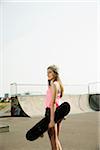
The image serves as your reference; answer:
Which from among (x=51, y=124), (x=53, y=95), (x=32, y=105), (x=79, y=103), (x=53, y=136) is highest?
(x=53, y=95)

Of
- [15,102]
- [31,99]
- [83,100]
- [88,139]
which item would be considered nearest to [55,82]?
[88,139]

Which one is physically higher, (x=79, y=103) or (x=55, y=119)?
(x=55, y=119)

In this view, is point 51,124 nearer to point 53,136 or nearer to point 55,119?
point 55,119

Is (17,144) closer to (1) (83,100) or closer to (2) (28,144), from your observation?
(2) (28,144)

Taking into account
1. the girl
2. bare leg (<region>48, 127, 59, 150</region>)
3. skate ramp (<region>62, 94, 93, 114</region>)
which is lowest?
skate ramp (<region>62, 94, 93, 114</region>)

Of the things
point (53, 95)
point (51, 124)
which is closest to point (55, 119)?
point (51, 124)

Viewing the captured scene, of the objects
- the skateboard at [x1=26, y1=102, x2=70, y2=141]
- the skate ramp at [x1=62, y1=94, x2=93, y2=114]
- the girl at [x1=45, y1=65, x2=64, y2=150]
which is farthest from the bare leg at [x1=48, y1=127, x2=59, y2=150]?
the skate ramp at [x1=62, y1=94, x2=93, y2=114]

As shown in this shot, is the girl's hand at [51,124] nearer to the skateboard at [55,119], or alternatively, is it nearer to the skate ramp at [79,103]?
the skateboard at [55,119]

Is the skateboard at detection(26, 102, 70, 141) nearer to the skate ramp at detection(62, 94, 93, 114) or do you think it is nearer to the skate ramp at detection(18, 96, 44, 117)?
the skate ramp at detection(18, 96, 44, 117)

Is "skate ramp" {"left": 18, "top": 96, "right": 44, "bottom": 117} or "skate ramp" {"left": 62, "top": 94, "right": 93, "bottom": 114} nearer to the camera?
"skate ramp" {"left": 18, "top": 96, "right": 44, "bottom": 117}

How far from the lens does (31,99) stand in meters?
17.1

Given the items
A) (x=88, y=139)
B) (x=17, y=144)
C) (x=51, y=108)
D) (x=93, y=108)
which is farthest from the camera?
(x=93, y=108)

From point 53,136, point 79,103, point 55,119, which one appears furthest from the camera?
point 79,103

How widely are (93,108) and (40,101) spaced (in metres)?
4.52
